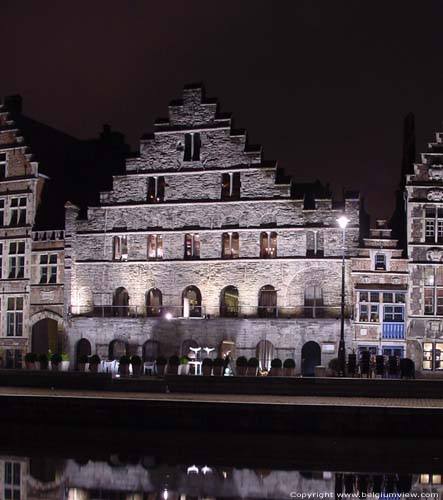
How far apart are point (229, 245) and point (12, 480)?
75.9 ft

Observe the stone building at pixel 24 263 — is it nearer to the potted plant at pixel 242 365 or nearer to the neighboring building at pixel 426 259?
the potted plant at pixel 242 365

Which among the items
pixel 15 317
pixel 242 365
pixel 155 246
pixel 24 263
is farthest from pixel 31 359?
pixel 242 365

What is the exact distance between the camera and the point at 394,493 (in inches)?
1039

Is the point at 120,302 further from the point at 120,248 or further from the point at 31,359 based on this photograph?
the point at 31,359

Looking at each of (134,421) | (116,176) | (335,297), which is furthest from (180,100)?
(134,421)

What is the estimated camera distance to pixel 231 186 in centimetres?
4953

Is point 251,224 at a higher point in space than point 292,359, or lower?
higher

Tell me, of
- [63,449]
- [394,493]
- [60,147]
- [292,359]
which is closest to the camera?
[394,493]

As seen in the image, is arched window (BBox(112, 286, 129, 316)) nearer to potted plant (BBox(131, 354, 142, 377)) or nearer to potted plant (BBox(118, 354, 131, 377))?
potted plant (BBox(118, 354, 131, 377))

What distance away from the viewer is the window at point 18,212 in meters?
53.7

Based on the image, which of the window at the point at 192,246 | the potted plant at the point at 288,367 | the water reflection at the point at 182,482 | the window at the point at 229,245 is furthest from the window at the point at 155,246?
the water reflection at the point at 182,482

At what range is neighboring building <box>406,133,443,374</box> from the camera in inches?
1822

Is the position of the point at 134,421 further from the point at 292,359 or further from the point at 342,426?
the point at 292,359

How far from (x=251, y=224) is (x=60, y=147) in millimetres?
15317
